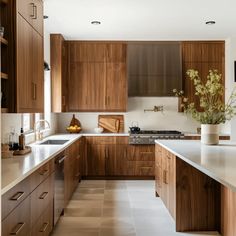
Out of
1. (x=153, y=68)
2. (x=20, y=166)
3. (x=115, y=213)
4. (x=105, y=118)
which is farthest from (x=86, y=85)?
(x=20, y=166)

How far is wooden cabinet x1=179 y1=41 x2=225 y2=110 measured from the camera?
6164 mm

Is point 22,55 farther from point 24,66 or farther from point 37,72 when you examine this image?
point 37,72

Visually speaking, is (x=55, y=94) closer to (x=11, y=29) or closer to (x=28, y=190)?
(x=11, y=29)

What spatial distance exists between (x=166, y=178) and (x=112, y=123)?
8.98 feet

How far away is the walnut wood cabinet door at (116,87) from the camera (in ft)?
20.1

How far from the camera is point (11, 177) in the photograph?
6.56 ft

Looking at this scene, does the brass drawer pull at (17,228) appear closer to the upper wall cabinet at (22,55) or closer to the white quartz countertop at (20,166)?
the white quartz countertop at (20,166)

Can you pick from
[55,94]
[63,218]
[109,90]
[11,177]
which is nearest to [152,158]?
[109,90]

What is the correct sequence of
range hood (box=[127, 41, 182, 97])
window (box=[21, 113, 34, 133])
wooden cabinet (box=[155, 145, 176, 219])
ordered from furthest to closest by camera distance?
range hood (box=[127, 41, 182, 97])
window (box=[21, 113, 34, 133])
wooden cabinet (box=[155, 145, 176, 219])

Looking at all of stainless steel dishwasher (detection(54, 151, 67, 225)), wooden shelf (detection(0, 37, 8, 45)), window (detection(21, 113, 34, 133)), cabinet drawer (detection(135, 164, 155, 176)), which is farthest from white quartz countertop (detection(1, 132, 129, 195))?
cabinet drawer (detection(135, 164, 155, 176))

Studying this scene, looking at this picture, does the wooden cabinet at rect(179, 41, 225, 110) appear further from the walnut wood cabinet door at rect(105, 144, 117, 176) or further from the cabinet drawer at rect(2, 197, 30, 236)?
the cabinet drawer at rect(2, 197, 30, 236)

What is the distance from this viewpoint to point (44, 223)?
2.85 m

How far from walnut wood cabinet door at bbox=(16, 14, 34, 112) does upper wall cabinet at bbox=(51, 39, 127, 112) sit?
286cm

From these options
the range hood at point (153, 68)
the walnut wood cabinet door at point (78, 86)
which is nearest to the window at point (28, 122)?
the walnut wood cabinet door at point (78, 86)
